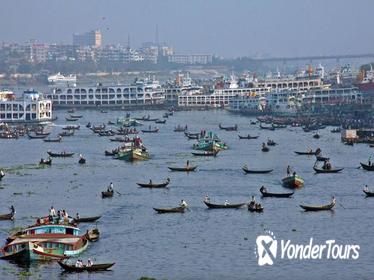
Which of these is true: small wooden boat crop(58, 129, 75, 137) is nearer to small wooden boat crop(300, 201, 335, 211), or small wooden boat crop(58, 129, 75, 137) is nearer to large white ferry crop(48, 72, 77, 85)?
small wooden boat crop(300, 201, 335, 211)

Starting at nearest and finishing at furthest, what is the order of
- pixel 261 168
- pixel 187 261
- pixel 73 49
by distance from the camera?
1. pixel 187 261
2. pixel 261 168
3. pixel 73 49

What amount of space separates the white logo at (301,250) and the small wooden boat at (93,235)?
290 cm

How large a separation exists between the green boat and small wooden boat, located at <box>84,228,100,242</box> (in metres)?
13.3

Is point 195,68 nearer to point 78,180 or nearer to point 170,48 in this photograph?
point 170,48

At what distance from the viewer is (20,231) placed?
20406 millimetres

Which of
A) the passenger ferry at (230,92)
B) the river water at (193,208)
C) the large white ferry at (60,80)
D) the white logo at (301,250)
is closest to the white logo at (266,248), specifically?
the white logo at (301,250)

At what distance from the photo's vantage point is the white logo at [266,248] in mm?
18938

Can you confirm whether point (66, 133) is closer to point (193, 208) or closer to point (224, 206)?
point (193, 208)

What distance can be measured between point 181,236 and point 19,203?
5.22m

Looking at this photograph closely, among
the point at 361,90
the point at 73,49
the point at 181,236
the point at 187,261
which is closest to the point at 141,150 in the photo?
the point at 181,236

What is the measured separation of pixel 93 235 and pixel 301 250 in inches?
148

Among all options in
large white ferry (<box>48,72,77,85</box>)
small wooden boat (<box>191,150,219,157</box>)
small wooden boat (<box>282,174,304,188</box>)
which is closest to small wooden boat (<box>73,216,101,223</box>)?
small wooden boat (<box>282,174,304,188</box>)

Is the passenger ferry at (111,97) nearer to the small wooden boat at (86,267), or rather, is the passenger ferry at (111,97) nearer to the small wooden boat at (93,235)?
the small wooden boat at (93,235)

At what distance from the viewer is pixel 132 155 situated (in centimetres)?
3419
